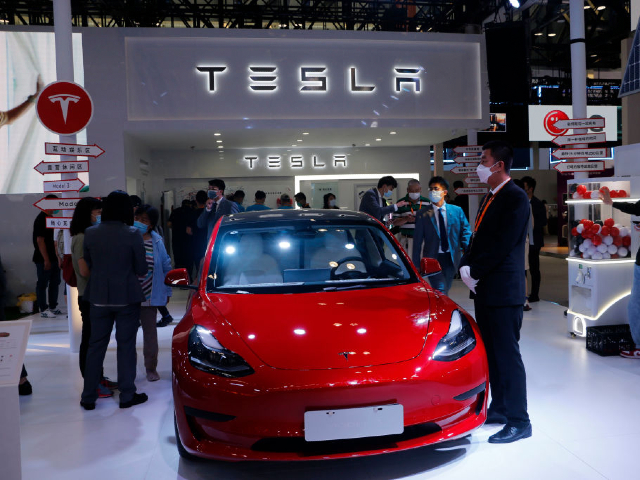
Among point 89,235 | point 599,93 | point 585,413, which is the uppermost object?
point 599,93

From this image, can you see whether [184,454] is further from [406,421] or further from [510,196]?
[510,196]

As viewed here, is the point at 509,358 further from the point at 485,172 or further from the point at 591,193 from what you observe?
the point at 591,193

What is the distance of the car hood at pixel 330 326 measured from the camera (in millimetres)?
2408

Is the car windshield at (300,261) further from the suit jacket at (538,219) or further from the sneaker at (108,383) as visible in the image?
the suit jacket at (538,219)

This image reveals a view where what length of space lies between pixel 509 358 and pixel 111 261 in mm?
2524

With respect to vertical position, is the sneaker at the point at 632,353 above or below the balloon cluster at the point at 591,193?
below

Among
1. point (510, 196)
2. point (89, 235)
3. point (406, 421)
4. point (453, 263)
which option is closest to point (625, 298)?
point (453, 263)

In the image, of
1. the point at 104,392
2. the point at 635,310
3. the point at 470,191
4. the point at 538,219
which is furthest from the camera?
the point at 470,191

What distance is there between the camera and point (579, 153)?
6.02 m

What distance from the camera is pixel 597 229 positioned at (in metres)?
5.05

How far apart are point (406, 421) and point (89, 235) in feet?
7.92

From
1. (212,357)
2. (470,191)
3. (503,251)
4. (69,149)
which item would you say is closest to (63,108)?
(69,149)

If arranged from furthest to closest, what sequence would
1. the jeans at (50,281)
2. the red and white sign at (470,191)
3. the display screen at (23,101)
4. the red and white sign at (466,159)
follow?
1. the red and white sign at (470,191)
2. the red and white sign at (466,159)
3. the display screen at (23,101)
4. the jeans at (50,281)

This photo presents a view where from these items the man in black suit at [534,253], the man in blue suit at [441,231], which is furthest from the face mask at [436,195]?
the man in black suit at [534,253]
